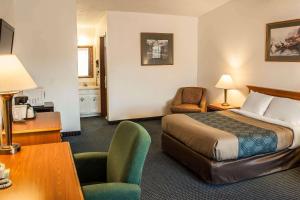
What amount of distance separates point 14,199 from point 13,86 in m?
0.75

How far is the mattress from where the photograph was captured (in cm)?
313

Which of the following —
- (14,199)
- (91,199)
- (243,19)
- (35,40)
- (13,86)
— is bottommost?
(91,199)

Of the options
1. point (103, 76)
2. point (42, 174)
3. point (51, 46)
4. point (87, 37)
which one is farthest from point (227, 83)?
point (42, 174)

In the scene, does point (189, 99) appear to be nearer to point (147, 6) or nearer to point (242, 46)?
point (242, 46)

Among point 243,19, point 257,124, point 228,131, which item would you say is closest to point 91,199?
point 228,131

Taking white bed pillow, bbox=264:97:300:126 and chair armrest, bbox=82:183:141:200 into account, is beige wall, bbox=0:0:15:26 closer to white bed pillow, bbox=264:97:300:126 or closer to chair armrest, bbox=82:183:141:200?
chair armrest, bbox=82:183:141:200

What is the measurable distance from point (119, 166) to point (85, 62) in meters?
5.96

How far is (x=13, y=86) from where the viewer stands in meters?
1.80

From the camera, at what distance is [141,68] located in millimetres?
6332

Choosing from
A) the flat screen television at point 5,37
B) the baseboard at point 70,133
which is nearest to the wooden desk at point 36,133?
the flat screen television at point 5,37

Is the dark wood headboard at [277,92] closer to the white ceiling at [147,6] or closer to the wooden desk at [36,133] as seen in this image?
the white ceiling at [147,6]

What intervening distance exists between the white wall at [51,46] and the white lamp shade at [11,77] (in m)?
3.28

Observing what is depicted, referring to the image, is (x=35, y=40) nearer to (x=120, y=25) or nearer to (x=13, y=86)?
(x=120, y=25)

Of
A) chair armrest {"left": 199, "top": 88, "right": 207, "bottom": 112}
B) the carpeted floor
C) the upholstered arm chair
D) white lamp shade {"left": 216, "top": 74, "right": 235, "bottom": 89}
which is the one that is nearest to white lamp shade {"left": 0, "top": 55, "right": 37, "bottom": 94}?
Answer: the carpeted floor
